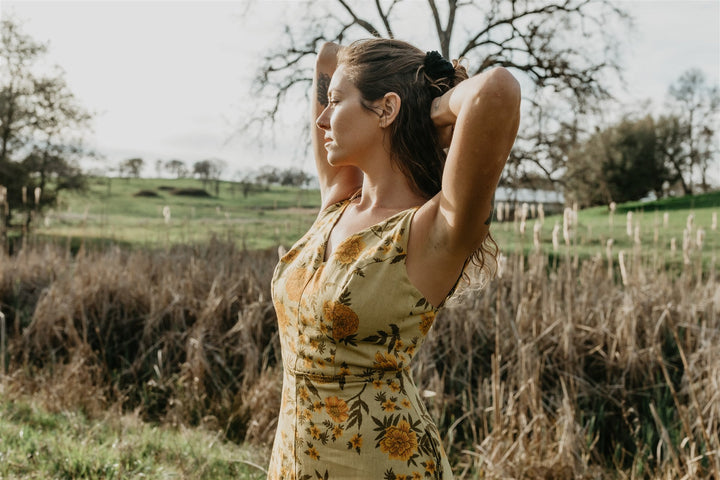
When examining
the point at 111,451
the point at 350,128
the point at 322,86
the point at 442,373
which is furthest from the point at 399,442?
the point at 442,373

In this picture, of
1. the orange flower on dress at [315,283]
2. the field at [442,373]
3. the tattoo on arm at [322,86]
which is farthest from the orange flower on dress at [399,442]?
the field at [442,373]

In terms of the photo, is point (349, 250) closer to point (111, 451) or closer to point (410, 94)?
point (410, 94)

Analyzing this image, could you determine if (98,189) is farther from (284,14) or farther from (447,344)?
(447,344)

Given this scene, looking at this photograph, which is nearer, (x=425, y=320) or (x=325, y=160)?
(x=425, y=320)

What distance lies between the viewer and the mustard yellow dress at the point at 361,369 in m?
1.36

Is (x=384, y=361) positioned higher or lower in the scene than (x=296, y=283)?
lower

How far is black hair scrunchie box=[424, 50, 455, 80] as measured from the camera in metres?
1.52

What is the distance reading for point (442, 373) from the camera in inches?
174

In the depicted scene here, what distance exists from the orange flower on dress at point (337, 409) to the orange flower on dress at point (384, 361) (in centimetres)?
11

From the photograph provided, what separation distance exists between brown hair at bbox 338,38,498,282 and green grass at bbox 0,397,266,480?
1901 mm

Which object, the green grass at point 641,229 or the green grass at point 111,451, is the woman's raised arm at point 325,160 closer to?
the green grass at point 111,451

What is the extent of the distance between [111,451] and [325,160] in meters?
2.27

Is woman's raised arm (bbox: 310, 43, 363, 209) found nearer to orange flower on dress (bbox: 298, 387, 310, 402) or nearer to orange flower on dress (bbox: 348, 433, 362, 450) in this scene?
orange flower on dress (bbox: 298, 387, 310, 402)

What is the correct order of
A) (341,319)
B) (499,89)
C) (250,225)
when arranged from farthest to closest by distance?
(250,225)
(341,319)
(499,89)
